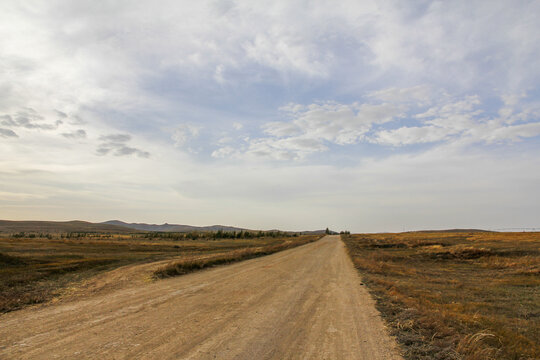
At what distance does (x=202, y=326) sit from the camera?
804 cm

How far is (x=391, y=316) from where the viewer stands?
31.6 feet

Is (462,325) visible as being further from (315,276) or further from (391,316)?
(315,276)

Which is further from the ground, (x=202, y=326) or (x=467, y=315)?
(x=202, y=326)

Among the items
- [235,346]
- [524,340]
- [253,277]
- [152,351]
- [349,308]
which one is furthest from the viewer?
[253,277]

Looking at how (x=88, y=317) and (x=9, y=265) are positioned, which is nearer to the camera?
(x=88, y=317)

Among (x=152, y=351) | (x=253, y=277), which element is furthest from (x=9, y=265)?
(x=152, y=351)

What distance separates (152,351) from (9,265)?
76.4 ft

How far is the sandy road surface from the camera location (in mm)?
6285

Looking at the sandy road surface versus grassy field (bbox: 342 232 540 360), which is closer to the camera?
the sandy road surface

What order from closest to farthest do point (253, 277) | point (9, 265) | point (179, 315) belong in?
point (179, 315)
point (253, 277)
point (9, 265)

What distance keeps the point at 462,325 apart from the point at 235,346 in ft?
22.3

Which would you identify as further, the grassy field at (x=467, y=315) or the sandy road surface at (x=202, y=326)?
the grassy field at (x=467, y=315)

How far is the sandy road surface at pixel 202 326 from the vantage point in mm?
6285

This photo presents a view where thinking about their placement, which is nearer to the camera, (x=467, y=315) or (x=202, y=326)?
(x=202, y=326)
